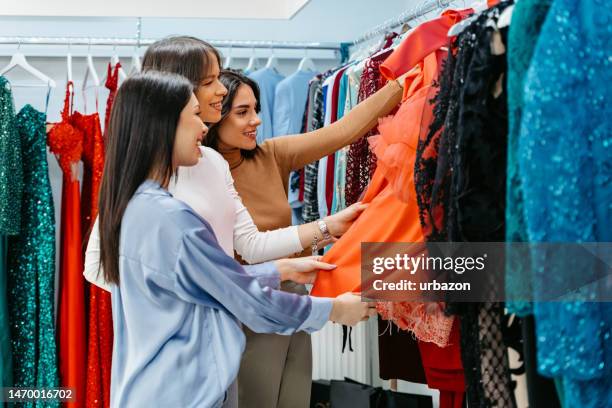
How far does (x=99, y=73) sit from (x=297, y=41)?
1025 millimetres

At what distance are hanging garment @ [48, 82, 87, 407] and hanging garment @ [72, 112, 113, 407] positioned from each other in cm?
4

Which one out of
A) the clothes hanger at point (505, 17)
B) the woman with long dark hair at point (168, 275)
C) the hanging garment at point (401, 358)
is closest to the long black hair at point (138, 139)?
the woman with long dark hair at point (168, 275)

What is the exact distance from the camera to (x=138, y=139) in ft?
5.38

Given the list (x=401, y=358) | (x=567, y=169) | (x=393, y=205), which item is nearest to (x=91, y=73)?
(x=401, y=358)

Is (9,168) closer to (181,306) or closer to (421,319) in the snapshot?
(181,306)

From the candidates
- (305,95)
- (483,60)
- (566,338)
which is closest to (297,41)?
(305,95)

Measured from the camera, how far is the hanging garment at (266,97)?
337 centimetres

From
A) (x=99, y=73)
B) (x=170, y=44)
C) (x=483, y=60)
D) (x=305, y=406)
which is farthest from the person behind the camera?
(x=99, y=73)

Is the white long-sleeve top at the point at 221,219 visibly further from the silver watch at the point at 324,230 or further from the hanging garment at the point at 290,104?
the hanging garment at the point at 290,104

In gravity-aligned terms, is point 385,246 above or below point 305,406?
above

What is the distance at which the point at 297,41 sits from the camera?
12.7 ft

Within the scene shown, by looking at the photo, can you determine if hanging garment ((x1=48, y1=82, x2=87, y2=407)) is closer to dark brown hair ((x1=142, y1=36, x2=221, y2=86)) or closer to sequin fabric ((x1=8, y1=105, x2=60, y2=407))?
sequin fabric ((x1=8, y1=105, x2=60, y2=407))

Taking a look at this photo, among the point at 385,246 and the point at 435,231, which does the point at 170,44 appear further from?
the point at 435,231

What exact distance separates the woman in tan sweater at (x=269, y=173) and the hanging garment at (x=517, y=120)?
94 centimetres
